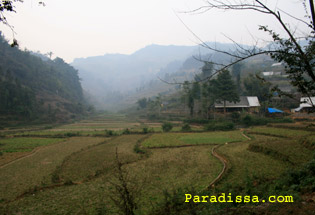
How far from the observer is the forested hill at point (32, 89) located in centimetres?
4616

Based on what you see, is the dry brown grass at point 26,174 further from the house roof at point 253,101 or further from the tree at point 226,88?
the house roof at point 253,101

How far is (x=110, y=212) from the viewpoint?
6902 millimetres

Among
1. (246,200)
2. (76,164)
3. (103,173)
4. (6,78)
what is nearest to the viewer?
(246,200)

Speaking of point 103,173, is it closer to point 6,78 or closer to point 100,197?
point 100,197

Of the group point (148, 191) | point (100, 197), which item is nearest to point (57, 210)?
point (100, 197)

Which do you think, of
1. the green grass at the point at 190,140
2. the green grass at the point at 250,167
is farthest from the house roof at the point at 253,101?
the green grass at the point at 250,167

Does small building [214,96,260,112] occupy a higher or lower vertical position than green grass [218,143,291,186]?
higher

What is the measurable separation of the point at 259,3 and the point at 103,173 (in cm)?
1090

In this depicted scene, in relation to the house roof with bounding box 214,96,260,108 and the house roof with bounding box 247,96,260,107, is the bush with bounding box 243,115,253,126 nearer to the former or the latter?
the house roof with bounding box 214,96,260,108

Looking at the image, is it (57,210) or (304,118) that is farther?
(304,118)

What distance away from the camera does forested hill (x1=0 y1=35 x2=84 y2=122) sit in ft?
151

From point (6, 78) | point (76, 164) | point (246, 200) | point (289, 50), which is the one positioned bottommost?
point (76, 164)

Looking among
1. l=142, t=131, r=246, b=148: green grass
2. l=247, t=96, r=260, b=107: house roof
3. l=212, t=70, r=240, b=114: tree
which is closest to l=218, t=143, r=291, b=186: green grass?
l=142, t=131, r=246, b=148: green grass

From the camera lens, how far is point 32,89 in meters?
62.3
